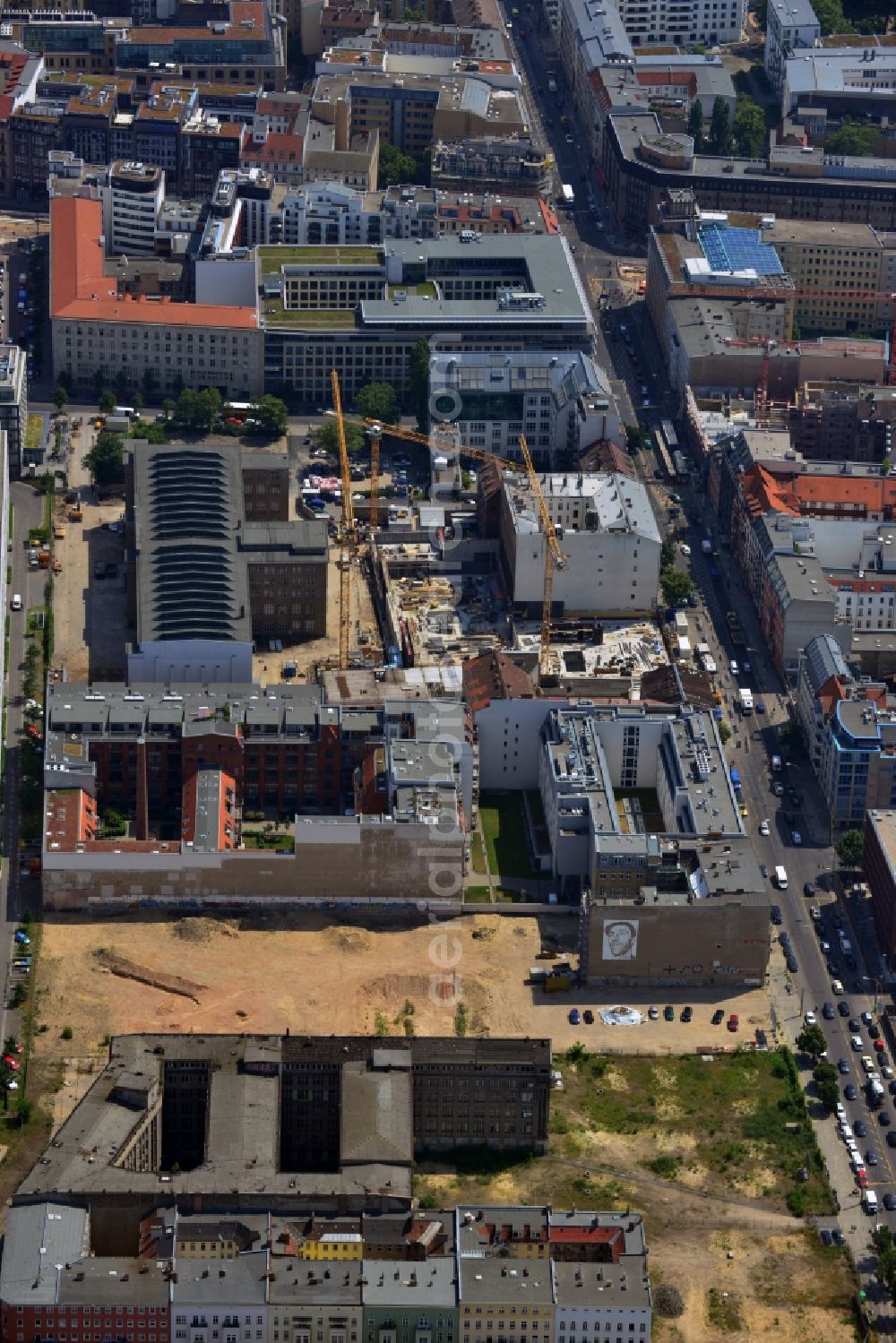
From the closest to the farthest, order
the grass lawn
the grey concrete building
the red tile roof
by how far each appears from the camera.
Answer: the red tile roof → the grey concrete building → the grass lawn

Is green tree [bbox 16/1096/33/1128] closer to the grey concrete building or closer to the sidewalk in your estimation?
the grey concrete building

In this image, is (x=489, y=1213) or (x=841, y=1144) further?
(x=841, y=1144)

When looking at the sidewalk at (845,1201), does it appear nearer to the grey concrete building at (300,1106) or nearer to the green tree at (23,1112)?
the grey concrete building at (300,1106)

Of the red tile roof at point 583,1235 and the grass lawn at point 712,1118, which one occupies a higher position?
the grass lawn at point 712,1118

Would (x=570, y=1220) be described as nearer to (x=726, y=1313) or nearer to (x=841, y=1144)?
(x=726, y=1313)

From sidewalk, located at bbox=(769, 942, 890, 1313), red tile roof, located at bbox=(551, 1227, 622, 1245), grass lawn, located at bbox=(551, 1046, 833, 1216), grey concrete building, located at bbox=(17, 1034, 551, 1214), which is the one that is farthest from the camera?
grass lawn, located at bbox=(551, 1046, 833, 1216)

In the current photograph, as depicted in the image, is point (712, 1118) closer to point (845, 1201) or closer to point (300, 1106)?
point (845, 1201)

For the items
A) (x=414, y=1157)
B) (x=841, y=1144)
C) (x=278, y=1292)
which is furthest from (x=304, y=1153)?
(x=841, y=1144)

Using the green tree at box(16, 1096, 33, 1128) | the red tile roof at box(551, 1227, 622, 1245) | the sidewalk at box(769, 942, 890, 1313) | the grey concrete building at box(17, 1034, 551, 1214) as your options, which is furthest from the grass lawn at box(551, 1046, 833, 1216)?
the green tree at box(16, 1096, 33, 1128)

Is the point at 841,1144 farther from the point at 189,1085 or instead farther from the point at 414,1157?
the point at 189,1085

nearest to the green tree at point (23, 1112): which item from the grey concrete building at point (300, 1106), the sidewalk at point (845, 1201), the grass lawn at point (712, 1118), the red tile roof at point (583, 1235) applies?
the grey concrete building at point (300, 1106)

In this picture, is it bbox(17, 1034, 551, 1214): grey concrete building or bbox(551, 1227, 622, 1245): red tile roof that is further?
bbox(17, 1034, 551, 1214): grey concrete building
